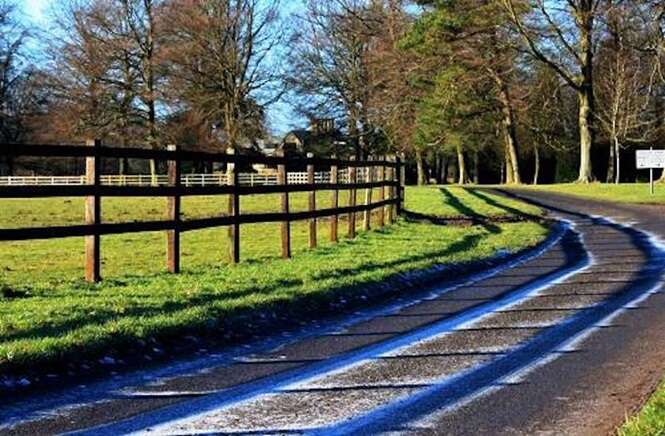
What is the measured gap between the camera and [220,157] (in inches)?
494

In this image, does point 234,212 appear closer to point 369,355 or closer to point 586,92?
point 369,355

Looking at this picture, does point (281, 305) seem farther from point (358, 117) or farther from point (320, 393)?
point (358, 117)

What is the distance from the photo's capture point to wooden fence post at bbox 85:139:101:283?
10117 mm

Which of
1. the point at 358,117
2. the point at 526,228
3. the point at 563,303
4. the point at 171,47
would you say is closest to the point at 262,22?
the point at 171,47

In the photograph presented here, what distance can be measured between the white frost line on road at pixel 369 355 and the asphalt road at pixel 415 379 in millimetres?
13

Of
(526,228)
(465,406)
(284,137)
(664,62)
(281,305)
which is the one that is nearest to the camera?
(465,406)

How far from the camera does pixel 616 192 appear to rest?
36906 mm

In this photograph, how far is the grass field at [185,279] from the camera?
7.02 m

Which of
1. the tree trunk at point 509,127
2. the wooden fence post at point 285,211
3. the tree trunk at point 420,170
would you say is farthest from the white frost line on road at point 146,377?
the tree trunk at point 420,170

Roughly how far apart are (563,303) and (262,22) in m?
45.6

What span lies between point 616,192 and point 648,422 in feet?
112

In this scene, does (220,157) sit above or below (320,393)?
above

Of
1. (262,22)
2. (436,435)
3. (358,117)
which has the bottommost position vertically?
(436,435)

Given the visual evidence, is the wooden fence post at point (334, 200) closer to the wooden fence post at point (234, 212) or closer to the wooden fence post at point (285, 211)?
the wooden fence post at point (285, 211)
